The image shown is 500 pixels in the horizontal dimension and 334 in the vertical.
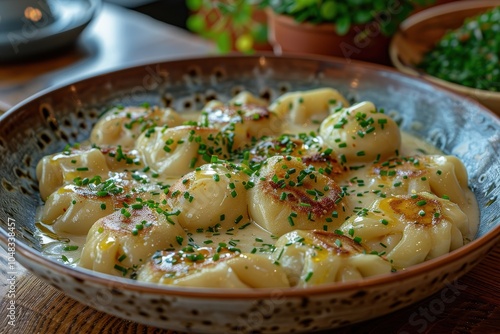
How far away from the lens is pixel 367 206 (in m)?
1.92

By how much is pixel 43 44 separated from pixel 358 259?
2439 millimetres

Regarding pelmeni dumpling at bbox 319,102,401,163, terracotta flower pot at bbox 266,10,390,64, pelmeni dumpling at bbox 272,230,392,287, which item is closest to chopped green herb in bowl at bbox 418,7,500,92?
terracotta flower pot at bbox 266,10,390,64

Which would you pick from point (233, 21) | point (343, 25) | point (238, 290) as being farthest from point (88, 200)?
point (233, 21)

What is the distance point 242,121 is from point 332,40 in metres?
1.08

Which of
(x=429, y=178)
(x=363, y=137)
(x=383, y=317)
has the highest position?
(x=363, y=137)

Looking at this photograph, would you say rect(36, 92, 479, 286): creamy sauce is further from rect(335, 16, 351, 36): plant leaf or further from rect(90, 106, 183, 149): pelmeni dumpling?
rect(335, 16, 351, 36): plant leaf

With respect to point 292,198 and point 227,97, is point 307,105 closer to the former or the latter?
point 227,97

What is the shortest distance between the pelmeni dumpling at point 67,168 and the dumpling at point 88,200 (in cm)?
6

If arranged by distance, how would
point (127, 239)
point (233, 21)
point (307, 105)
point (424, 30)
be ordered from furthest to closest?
1. point (233, 21)
2. point (424, 30)
3. point (307, 105)
4. point (127, 239)

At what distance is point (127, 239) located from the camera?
1.66 m

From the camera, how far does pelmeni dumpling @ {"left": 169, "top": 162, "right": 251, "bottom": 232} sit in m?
1.82

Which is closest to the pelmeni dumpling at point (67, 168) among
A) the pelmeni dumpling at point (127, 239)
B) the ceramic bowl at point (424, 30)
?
the pelmeni dumpling at point (127, 239)

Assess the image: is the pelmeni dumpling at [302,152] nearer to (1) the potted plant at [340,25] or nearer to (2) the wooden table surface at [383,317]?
(2) the wooden table surface at [383,317]

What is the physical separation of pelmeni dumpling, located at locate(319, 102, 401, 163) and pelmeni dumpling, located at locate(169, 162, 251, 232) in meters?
0.45
